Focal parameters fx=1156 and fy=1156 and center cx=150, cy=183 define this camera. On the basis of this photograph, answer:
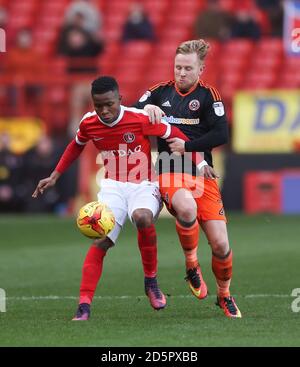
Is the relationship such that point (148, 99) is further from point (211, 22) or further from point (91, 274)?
point (211, 22)

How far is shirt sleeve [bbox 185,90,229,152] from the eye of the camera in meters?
8.88

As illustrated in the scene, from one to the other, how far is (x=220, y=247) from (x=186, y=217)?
37 centimetres

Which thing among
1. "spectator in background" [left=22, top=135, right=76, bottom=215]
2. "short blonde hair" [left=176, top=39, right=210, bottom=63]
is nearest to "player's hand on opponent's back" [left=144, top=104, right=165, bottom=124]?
"short blonde hair" [left=176, top=39, right=210, bottom=63]

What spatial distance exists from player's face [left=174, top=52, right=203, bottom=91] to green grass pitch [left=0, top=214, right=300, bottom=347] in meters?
1.82

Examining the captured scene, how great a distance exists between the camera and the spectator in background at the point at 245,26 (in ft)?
73.6

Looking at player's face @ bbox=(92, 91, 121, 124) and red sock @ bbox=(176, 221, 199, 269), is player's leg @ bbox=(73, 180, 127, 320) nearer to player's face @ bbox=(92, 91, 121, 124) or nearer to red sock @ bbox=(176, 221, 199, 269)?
red sock @ bbox=(176, 221, 199, 269)

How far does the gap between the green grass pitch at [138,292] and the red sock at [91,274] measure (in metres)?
0.18

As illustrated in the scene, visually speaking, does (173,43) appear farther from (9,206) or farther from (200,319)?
(200,319)

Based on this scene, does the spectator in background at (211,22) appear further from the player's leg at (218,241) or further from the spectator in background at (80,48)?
the player's leg at (218,241)

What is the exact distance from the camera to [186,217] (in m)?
8.78

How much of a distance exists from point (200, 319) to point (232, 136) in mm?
12027

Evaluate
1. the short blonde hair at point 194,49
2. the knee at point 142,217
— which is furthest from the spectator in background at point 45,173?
the knee at point 142,217

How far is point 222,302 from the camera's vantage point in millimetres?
8898

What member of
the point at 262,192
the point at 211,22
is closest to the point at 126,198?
the point at 262,192
